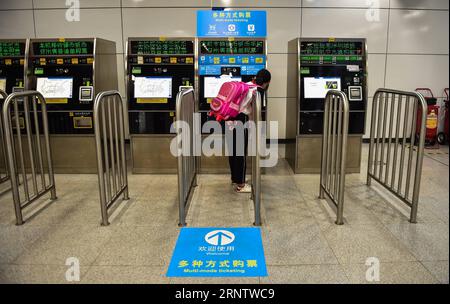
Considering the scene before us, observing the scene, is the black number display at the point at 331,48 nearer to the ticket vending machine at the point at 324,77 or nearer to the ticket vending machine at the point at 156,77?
the ticket vending machine at the point at 324,77

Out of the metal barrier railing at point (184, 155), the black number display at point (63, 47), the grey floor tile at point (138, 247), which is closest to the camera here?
the grey floor tile at point (138, 247)

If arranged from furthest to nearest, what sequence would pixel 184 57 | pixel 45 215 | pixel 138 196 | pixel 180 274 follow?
pixel 184 57
pixel 138 196
pixel 45 215
pixel 180 274

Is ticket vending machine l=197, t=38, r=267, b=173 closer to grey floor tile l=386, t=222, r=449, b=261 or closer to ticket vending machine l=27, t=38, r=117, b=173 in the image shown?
ticket vending machine l=27, t=38, r=117, b=173

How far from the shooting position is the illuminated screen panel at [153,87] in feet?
14.9

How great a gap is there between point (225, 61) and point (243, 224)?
2228 mm

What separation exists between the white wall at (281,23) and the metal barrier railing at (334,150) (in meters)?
2.82

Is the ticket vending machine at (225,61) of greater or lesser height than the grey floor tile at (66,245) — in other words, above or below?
above

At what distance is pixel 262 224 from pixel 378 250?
97 centimetres

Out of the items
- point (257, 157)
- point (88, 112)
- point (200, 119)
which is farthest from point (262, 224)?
point (88, 112)

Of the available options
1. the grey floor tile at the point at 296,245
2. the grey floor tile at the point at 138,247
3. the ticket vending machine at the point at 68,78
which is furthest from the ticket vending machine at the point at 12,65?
the grey floor tile at the point at 296,245

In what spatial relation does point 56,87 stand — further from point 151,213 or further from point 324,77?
point 324,77
